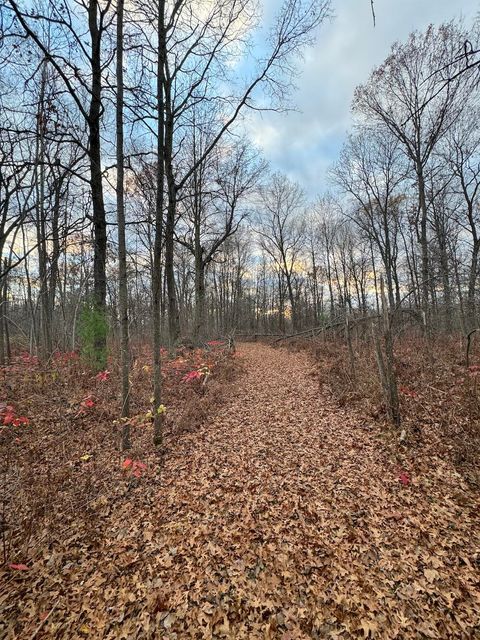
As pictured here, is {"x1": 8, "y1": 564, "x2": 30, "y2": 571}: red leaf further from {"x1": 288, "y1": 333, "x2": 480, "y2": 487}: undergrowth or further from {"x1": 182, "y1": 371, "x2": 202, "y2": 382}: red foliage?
{"x1": 288, "y1": 333, "x2": 480, "y2": 487}: undergrowth

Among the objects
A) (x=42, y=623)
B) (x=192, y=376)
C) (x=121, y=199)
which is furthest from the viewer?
(x=192, y=376)

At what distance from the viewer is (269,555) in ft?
9.23

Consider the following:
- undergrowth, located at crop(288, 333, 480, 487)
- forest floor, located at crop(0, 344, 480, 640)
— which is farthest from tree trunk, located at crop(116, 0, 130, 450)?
undergrowth, located at crop(288, 333, 480, 487)

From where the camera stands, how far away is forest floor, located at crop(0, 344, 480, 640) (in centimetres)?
223

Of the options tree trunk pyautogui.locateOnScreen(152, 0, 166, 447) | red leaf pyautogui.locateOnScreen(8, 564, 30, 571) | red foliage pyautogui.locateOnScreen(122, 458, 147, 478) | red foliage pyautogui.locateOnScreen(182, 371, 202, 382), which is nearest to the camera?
red leaf pyautogui.locateOnScreen(8, 564, 30, 571)

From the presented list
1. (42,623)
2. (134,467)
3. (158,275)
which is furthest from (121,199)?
(42,623)

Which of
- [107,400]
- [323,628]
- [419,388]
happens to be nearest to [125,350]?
[107,400]

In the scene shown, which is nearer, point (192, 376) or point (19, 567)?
point (19, 567)

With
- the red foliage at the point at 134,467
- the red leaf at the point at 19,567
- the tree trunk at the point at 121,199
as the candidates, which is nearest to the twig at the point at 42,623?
the red leaf at the point at 19,567

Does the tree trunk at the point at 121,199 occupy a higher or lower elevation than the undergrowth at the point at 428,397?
higher

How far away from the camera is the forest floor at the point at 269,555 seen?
7.30 feet

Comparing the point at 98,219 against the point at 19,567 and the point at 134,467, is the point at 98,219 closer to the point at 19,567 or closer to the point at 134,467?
the point at 134,467

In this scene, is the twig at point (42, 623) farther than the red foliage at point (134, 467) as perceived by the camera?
No

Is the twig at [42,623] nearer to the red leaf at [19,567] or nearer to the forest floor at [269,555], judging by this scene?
the forest floor at [269,555]
